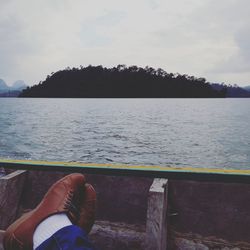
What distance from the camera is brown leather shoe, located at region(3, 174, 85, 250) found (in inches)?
82.3

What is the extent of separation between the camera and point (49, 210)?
230cm

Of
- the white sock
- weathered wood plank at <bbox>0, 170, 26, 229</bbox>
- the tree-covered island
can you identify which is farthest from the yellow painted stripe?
the tree-covered island

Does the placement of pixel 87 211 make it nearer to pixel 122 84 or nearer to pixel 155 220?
pixel 155 220

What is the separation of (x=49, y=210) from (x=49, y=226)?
13 centimetres

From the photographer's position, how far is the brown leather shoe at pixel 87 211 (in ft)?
8.10

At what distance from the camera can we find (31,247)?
2094 mm

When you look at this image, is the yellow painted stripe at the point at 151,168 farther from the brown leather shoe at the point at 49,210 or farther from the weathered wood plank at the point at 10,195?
the brown leather shoe at the point at 49,210

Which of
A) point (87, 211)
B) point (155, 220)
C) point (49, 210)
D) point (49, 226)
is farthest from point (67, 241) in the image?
point (155, 220)

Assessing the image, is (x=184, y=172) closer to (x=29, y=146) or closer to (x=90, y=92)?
(x=29, y=146)

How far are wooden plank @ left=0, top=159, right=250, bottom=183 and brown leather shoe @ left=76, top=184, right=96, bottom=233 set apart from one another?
0.46 metres

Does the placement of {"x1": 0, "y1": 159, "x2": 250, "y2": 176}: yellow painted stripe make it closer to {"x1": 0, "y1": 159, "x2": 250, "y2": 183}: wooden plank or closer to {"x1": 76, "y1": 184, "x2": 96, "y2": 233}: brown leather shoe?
{"x1": 0, "y1": 159, "x2": 250, "y2": 183}: wooden plank

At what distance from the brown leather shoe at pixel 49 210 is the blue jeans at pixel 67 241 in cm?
18

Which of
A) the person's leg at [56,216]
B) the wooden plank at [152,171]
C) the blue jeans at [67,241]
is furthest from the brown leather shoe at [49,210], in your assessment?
the wooden plank at [152,171]

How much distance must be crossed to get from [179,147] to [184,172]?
16.1m
